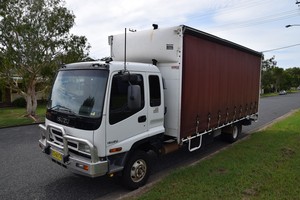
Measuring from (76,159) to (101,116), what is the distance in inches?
33.9

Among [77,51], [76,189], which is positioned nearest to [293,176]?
[76,189]

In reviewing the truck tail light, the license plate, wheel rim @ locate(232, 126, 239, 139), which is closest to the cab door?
the truck tail light

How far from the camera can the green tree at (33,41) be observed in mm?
13602

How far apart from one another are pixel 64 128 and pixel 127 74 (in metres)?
1.47

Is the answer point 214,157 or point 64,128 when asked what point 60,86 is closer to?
point 64,128

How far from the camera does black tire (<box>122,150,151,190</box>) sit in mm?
4672

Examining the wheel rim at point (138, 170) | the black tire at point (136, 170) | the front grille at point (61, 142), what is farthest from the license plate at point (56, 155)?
the wheel rim at point (138, 170)

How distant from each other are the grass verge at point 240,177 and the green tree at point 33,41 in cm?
1151

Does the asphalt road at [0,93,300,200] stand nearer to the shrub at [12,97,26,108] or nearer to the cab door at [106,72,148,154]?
the cab door at [106,72,148,154]

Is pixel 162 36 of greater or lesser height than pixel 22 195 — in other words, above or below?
above

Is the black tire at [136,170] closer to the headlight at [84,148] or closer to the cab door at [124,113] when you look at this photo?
the cab door at [124,113]

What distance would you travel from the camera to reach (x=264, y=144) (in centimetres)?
787

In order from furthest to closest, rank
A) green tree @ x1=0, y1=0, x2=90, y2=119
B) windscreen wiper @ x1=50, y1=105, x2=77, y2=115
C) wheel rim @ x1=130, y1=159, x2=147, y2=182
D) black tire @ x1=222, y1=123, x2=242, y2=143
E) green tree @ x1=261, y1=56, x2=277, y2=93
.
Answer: green tree @ x1=261, y1=56, x2=277, y2=93
green tree @ x1=0, y1=0, x2=90, y2=119
black tire @ x1=222, y1=123, x2=242, y2=143
wheel rim @ x1=130, y1=159, x2=147, y2=182
windscreen wiper @ x1=50, y1=105, x2=77, y2=115

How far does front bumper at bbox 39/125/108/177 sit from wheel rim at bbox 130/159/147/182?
0.73 metres
